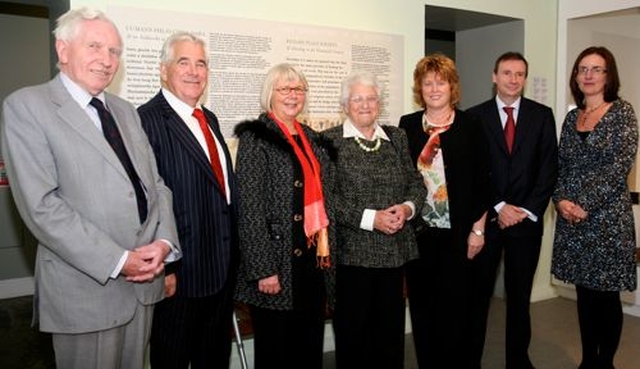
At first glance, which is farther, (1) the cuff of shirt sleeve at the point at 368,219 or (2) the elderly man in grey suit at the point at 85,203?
(1) the cuff of shirt sleeve at the point at 368,219

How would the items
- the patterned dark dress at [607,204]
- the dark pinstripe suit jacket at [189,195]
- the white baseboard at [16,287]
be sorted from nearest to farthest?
the dark pinstripe suit jacket at [189,195] → the patterned dark dress at [607,204] → the white baseboard at [16,287]

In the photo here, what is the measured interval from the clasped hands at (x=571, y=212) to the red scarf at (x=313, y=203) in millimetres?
1493

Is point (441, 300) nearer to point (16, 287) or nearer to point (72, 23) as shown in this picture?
point (72, 23)

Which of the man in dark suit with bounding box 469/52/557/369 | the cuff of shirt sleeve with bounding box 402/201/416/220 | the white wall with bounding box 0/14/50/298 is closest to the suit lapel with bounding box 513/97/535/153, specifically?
the man in dark suit with bounding box 469/52/557/369

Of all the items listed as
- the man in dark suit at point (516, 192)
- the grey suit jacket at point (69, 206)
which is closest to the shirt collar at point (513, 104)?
the man in dark suit at point (516, 192)

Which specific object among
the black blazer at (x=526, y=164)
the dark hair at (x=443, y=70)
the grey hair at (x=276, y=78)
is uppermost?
the dark hair at (x=443, y=70)

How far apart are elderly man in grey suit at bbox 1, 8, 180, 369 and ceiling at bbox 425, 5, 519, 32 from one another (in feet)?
10.1

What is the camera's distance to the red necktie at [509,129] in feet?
10.7

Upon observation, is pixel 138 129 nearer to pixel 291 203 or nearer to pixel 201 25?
pixel 291 203

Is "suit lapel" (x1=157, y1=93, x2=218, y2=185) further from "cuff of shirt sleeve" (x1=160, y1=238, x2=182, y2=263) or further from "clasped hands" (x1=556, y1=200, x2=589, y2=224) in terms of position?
"clasped hands" (x1=556, y1=200, x2=589, y2=224)

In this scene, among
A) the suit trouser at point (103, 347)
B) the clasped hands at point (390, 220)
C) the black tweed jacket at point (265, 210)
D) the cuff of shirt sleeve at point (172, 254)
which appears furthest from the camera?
the clasped hands at point (390, 220)

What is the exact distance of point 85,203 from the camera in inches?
71.4

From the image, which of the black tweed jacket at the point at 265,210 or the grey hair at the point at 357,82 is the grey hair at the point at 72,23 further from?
the grey hair at the point at 357,82

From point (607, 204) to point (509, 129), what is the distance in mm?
668
